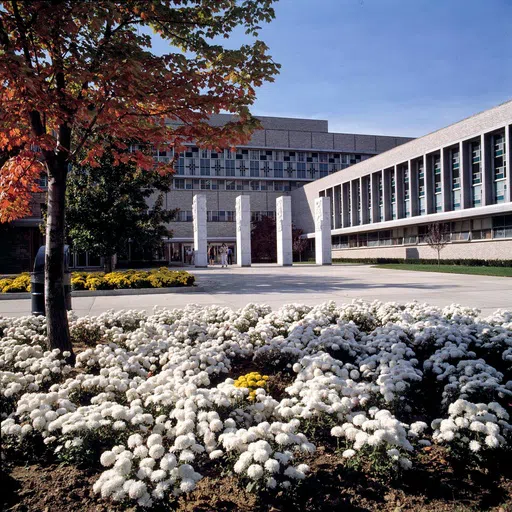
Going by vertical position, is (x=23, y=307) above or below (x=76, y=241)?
below

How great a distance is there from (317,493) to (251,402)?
1.05 metres

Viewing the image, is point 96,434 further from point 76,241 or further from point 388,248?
point 388,248

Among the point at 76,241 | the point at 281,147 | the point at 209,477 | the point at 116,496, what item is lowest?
the point at 209,477

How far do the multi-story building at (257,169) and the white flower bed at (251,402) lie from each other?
52.2m

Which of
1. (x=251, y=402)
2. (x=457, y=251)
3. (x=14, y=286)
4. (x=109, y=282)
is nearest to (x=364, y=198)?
(x=457, y=251)

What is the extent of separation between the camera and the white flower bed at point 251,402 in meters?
2.53

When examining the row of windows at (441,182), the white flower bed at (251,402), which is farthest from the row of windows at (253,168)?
the white flower bed at (251,402)

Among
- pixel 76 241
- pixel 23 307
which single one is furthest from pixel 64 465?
pixel 76 241

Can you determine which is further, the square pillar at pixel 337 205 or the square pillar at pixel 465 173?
the square pillar at pixel 337 205

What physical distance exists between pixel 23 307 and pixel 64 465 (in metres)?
9.39

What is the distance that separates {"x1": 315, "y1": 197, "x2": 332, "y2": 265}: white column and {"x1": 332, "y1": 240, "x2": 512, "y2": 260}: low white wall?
24.5ft

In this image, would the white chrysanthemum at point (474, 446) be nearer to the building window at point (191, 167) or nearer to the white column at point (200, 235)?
the white column at point (200, 235)

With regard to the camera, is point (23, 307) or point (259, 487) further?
point (23, 307)

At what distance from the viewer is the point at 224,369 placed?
4289 millimetres
